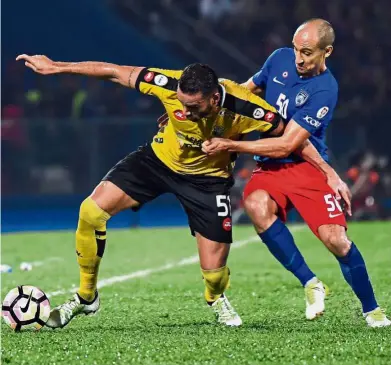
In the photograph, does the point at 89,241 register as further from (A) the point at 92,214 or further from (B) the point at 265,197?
Answer: (B) the point at 265,197

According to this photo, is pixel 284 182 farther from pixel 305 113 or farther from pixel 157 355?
pixel 157 355

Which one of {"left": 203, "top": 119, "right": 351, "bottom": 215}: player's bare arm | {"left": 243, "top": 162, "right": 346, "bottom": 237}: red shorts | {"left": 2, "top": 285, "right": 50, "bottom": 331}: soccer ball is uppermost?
{"left": 203, "top": 119, "right": 351, "bottom": 215}: player's bare arm

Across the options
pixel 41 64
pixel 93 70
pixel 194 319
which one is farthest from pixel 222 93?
pixel 194 319

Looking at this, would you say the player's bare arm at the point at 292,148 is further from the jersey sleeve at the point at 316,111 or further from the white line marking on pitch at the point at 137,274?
the white line marking on pitch at the point at 137,274

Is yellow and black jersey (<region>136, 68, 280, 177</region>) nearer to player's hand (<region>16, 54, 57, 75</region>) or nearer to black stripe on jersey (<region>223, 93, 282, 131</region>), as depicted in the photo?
black stripe on jersey (<region>223, 93, 282, 131</region>)

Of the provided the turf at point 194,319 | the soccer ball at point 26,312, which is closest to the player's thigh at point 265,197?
the turf at point 194,319

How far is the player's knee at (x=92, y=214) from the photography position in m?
6.98

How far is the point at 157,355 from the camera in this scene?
571cm

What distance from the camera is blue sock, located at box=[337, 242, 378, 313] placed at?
6.99m

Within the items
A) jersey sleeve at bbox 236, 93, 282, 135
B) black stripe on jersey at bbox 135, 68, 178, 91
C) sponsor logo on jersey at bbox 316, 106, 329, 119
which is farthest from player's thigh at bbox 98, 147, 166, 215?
sponsor logo on jersey at bbox 316, 106, 329, 119

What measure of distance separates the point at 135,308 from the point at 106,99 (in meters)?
13.6

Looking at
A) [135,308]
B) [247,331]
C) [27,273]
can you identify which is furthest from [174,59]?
[247,331]

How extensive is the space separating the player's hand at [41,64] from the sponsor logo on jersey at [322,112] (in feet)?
5.53

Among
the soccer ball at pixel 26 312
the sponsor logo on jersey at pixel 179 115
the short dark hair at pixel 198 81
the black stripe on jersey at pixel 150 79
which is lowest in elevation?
the soccer ball at pixel 26 312
